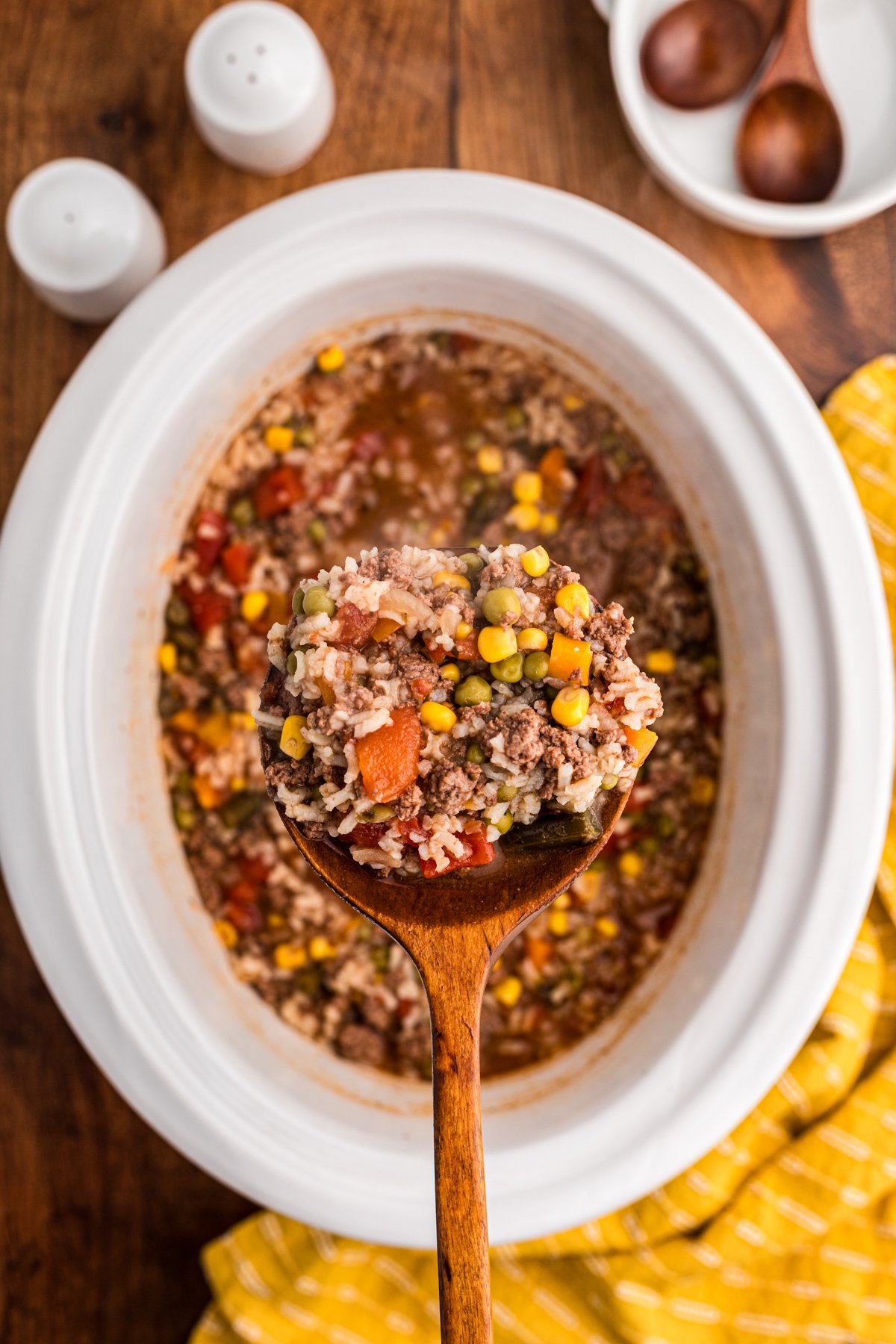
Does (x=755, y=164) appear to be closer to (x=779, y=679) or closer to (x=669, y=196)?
(x=669, y=196)

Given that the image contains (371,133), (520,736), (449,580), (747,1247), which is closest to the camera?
(520,736)

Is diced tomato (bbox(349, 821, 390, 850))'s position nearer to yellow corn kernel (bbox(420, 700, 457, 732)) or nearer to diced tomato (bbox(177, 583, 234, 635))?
yellow corn kernel (bbox(420, 700, 457, 732))

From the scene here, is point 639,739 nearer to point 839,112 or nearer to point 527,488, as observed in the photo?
point 527,488

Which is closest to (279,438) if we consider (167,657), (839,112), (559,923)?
(167,657)

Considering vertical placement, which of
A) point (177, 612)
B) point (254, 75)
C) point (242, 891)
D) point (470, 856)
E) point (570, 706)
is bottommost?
point (242, 891)

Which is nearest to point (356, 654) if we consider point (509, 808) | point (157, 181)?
point (509, 808)

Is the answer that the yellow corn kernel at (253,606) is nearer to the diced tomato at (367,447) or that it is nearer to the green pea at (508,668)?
the diced tomato at (367,447)
